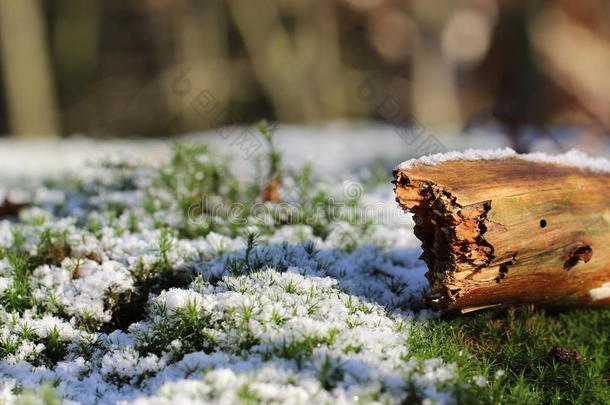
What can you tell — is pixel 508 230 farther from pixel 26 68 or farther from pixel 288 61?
pixel 26 68

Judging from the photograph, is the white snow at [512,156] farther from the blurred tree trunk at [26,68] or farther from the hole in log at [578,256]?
the blurred tree trunk at [26,68]

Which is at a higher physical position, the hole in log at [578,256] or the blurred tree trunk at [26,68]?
the blurred tree trunk at [26,68]

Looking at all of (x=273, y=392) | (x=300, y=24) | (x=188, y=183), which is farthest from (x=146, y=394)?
(x=300, y=24)

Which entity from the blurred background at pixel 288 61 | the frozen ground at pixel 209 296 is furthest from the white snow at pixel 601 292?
the blurred background at pixel 288 61

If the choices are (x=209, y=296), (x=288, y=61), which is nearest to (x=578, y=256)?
(x=209, y=296)

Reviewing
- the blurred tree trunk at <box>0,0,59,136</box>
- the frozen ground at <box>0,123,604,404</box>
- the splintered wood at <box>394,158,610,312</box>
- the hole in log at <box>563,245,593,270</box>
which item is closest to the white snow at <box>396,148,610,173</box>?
the splintered wood at <box>394,158,610,312</box>

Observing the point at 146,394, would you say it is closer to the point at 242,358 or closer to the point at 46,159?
the point at 242,358
